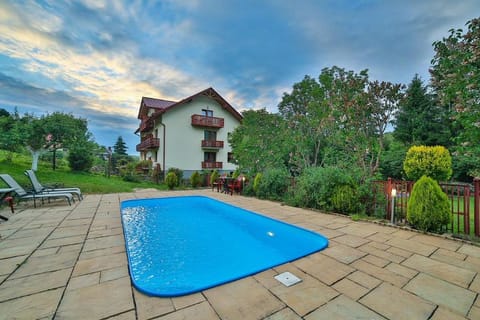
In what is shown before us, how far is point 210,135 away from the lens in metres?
19.0

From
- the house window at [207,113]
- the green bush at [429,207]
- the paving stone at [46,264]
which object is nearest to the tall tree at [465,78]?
the green bush at [429,207]

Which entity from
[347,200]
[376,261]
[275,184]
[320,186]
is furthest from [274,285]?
[275,184]

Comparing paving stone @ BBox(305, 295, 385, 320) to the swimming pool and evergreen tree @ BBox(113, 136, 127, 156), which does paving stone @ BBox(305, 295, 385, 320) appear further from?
evergreen tree @ BBox(113, 136, 127, 156)

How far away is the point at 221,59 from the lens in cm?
1047

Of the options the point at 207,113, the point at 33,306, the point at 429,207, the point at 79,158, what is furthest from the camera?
the point at 207,113

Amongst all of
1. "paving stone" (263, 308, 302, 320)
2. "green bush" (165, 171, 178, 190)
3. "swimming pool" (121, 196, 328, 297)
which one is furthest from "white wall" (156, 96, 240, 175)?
"paving stone" (263, 308, 302, 320)

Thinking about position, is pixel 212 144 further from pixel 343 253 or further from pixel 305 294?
pixel 305 294

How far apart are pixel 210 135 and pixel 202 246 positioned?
15641mm

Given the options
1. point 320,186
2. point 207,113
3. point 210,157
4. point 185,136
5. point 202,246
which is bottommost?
point 202,246

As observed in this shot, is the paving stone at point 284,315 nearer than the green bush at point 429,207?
Yes

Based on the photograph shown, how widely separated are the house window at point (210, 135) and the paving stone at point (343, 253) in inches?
648

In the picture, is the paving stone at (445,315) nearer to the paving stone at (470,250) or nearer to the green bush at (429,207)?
the paving stone at (470,250)

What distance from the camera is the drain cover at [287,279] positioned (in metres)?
2.21

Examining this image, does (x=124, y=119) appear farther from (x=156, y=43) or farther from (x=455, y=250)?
(x=455, y=250)
